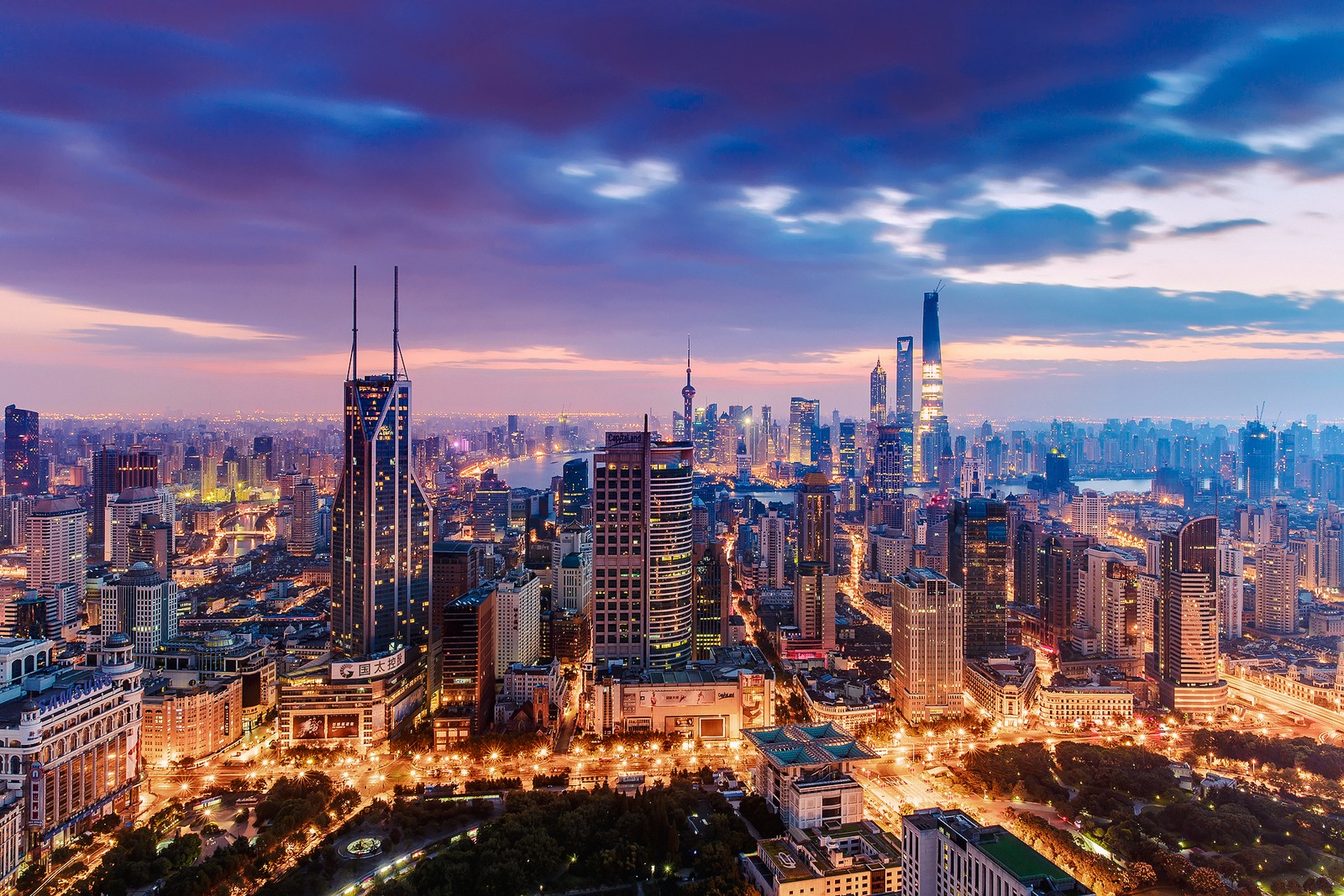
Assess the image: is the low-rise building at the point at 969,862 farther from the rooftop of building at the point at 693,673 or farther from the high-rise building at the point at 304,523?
the high-rise building at the point at 304,523

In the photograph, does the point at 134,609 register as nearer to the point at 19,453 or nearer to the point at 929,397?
the point at 19,453

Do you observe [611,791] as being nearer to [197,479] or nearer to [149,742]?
[149,742]

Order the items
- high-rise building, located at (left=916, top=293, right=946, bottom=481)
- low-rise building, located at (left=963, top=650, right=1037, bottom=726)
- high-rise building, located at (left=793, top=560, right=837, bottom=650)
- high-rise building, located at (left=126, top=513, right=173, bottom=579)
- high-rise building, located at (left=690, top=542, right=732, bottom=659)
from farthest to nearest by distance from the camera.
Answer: high-rise building, located at (left=916, top=293, right=946, bottom=481) → high-rise building, located at (left=126, top=513, right=173, bottom=579) → high-rise building, located at (left=793, top=560, right=837, bottom=650) → high-rise building, located at (left=690, top=542, right=732, bottom=659) → low-rise building, located at (left=963, top=650, right=1037, bottom=726)

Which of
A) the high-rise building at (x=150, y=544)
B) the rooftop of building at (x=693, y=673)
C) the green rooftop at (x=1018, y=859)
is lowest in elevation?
the rooftop of building at (x=693, y=673)

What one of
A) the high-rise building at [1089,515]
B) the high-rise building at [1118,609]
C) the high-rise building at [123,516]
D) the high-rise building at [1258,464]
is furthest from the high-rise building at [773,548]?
the high-rise building at [123,516]

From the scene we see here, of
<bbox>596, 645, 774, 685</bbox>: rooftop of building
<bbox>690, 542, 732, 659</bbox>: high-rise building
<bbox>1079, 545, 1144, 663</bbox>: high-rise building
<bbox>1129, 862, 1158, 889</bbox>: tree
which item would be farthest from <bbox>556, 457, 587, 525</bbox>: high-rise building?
<bbox>1129, 862, 1158, 889</bbox>: tree

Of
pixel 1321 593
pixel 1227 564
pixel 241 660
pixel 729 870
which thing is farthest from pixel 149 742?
pixel 1321 593

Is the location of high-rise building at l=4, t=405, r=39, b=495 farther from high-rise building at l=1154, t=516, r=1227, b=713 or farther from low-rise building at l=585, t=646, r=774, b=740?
high-rise building at l=1154, t=516, r=1227, b=713
